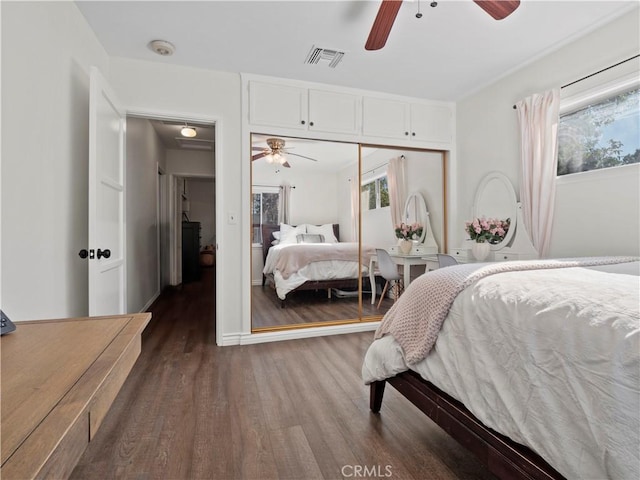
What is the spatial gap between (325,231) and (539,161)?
195 cm

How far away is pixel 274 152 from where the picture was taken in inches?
124

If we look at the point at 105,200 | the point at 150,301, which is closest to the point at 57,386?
the point at 105,200

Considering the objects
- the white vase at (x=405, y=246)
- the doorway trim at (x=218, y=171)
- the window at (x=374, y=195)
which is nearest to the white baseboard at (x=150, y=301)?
the doorway trim at (x=218, y=171)

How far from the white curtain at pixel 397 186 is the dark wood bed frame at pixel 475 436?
83.8 inches

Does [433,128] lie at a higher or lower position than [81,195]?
higher

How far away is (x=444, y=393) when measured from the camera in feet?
4.41

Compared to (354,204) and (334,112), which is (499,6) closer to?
(334,112)

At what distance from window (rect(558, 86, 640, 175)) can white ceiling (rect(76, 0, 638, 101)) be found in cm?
55

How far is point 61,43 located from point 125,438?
2.19 m

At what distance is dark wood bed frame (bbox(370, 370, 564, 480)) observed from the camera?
965mm

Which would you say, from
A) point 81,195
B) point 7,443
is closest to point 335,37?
point 81,195

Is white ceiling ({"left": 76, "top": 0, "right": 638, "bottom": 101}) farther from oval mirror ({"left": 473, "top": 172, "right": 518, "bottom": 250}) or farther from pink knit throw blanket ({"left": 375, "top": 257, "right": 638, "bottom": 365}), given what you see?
pink knit throw blanket ({"left": 375, "top": 257, "right": 638, "bottom": 365})

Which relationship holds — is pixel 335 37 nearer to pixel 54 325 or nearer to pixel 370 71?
pixel 370 71

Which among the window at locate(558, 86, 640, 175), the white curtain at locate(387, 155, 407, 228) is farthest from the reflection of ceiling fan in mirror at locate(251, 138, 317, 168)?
the window at locate(558, 86, 640, 175)
